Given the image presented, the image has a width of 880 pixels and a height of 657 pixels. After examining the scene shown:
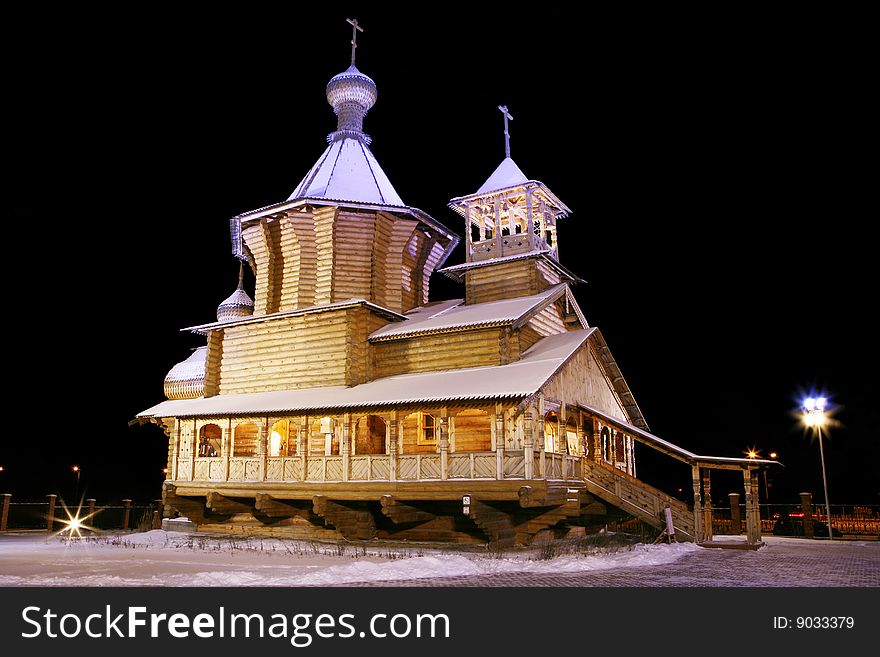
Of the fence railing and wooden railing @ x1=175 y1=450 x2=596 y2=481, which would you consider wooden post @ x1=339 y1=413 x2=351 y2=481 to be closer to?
wooden railing @ x1=175 y1=450 x2=596 y2=481

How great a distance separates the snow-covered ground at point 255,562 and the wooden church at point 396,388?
161 cm

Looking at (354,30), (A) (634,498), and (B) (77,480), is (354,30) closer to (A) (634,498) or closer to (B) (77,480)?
(A) (634,498)

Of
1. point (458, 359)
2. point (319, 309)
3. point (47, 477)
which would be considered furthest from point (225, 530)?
point (47, 477)

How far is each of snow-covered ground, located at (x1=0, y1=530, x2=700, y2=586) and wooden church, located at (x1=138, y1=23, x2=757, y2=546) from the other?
1607 millimetres

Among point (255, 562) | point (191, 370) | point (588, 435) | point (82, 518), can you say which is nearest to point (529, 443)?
point (255, 562)

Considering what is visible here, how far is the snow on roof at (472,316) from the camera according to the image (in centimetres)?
2277

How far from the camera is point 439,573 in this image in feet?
48.8

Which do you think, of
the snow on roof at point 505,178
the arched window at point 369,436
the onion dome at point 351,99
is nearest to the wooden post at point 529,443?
the arched window at point 369,436

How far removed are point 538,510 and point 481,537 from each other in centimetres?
247

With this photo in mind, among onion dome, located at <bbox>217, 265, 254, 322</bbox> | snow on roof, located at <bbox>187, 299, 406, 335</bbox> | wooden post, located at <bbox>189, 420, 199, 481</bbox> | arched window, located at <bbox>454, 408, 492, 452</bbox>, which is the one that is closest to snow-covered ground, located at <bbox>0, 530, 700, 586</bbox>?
wooden post, located at <bbox>189, 420, 199, 481</bbox>

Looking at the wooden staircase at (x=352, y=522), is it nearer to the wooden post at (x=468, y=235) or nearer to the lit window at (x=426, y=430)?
the lit window at (x=426, y=430)

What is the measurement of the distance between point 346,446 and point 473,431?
4.21 m

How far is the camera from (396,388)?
72.8 ft
